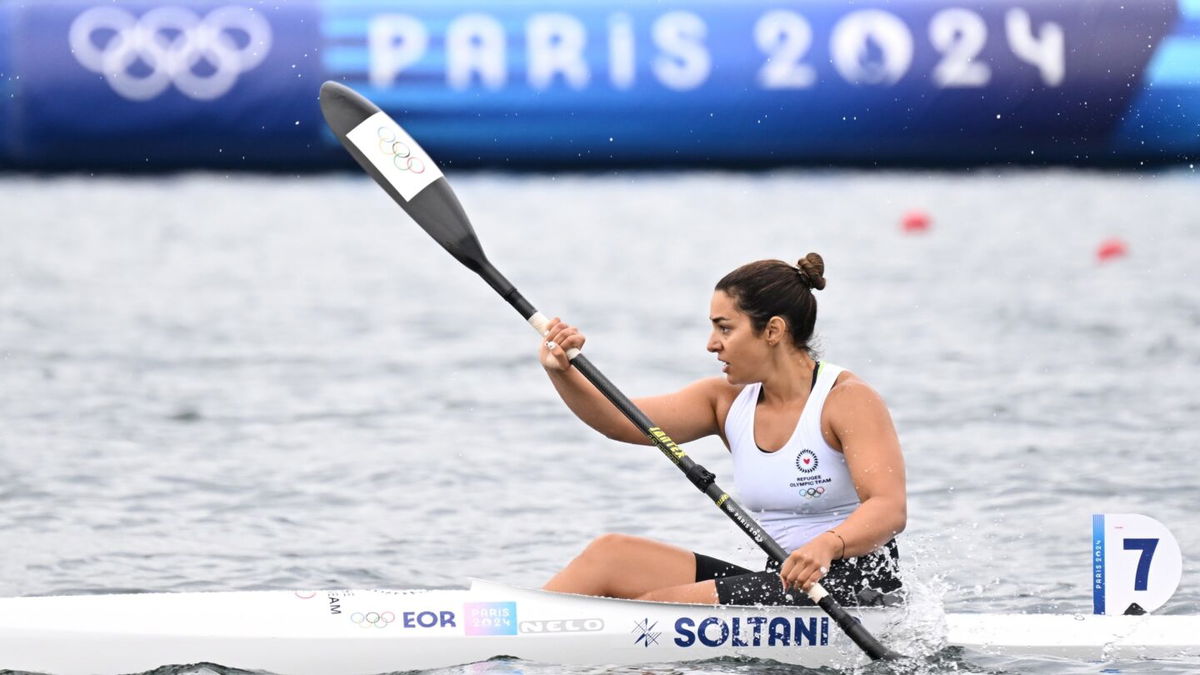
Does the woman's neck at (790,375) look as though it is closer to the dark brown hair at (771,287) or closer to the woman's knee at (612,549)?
the dark brown hair at (771,287)

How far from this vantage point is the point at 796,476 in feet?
16.7

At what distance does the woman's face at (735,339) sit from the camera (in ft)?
16.6

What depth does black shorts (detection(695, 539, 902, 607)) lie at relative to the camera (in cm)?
511

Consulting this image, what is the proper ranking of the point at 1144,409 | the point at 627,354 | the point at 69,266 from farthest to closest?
1. the point at 69,266
2. the point at 627,354
3. the point at 1144,409

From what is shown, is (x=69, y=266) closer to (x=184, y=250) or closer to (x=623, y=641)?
(x=184, y=250)

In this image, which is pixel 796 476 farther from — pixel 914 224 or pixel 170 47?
pixel 170 47

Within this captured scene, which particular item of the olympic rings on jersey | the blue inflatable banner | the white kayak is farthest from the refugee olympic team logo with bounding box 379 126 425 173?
the olympic rings on jersey

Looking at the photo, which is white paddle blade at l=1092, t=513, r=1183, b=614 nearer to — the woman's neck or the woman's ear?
the woman's neck

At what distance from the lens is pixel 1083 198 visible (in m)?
19.2

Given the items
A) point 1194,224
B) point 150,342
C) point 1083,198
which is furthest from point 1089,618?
point 1083,198

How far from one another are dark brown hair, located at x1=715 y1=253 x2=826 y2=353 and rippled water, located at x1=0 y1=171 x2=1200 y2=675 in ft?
2.98

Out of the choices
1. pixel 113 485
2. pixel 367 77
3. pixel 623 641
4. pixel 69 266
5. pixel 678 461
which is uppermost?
pixel 367 77

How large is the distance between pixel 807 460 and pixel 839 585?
0.34 metres

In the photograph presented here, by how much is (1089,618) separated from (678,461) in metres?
1.20
